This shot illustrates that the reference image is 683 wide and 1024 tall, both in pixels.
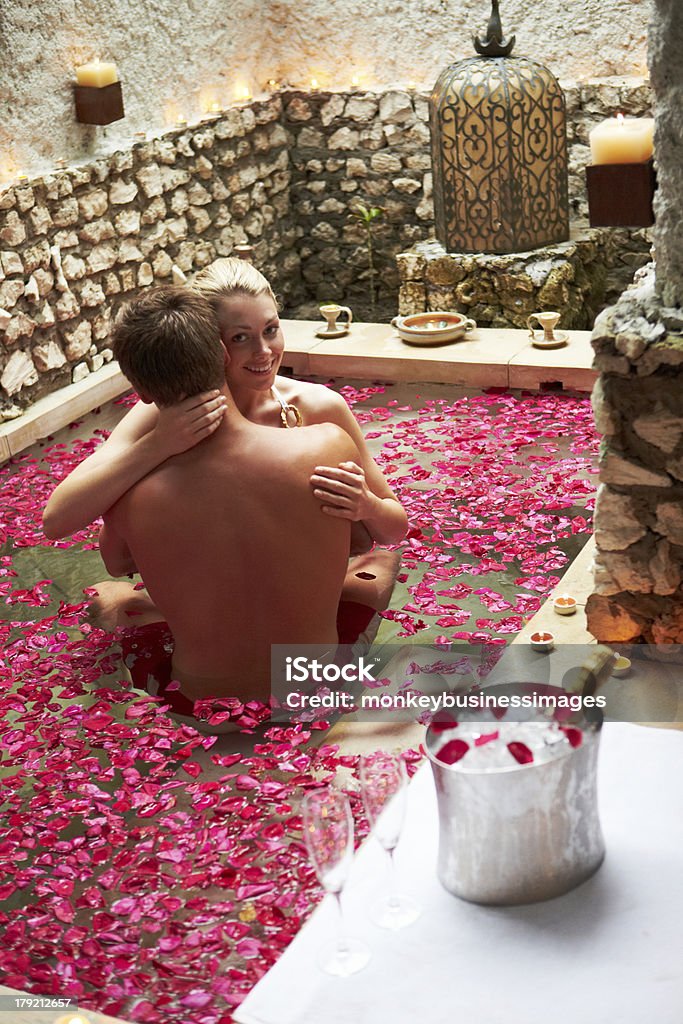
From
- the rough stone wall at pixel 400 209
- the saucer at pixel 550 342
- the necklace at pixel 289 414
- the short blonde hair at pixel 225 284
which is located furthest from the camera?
the rough stone wall at pixel 400 209

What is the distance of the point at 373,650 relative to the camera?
304 cm

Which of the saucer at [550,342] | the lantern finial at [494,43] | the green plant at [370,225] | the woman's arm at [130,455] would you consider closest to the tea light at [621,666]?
the woman's arm at [130,455]

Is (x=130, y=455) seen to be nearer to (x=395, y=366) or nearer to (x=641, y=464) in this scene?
(x=641, y=464)

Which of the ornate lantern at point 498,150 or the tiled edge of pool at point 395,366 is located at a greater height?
the ornate lantern at point 498,150

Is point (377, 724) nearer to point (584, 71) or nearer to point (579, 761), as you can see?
point (579, 761)

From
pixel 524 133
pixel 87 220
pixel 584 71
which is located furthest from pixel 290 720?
pixel 584 71

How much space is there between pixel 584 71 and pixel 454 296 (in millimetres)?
1437

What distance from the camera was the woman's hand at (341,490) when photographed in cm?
258

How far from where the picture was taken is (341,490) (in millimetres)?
2590

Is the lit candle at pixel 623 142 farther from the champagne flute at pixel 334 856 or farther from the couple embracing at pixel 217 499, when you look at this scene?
the champagne flute at pixel 334 856

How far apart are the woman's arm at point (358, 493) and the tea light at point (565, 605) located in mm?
405

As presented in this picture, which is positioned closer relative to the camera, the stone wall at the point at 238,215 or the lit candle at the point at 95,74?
the stone wall at the point at 238,215

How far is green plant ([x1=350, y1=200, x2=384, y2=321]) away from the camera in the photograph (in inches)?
266

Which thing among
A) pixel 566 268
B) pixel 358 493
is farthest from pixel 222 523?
pixel 566 268
